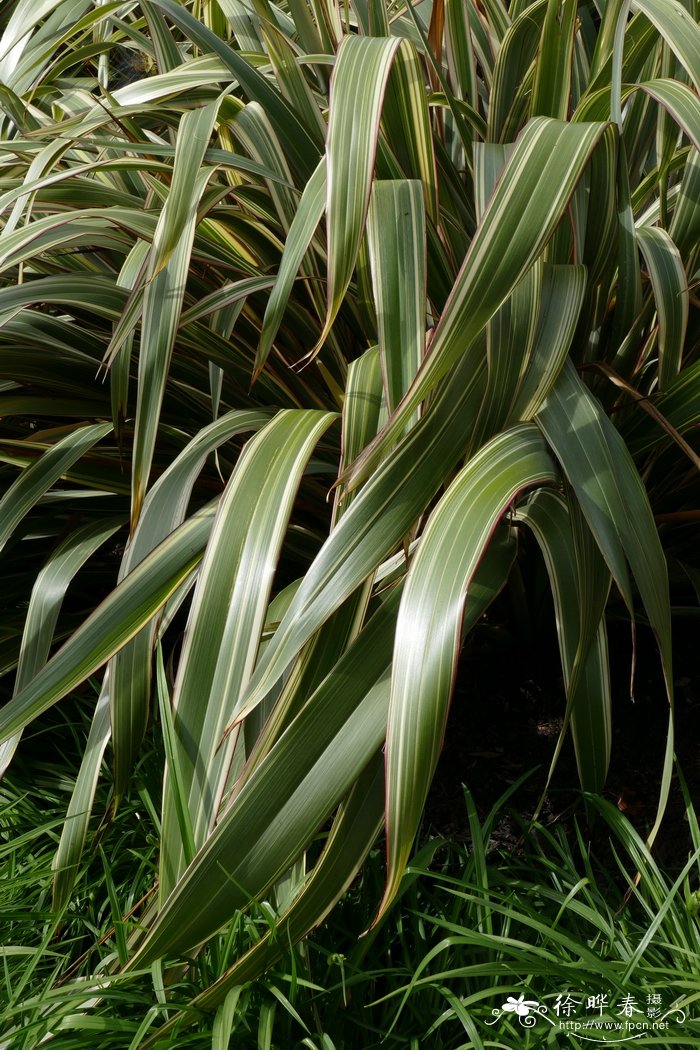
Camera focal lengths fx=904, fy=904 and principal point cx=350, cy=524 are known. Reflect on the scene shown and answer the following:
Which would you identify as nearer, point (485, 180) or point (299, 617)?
point (299, 617)

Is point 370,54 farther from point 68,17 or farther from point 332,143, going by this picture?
point 68,17

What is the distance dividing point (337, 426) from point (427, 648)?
555mm

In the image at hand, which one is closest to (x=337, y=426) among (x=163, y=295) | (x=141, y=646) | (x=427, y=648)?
(x=163, y=295)

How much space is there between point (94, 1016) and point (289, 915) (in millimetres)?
195

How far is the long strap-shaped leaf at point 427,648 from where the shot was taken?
2.29ft

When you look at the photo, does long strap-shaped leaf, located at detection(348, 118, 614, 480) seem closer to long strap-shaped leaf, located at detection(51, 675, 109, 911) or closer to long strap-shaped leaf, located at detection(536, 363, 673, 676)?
long strap-shaped leaf, located at detection(536, 363, 673, 676)

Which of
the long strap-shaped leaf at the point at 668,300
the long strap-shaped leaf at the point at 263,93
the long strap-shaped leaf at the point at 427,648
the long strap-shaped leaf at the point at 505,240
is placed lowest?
the long strap-shaped leaf at the point at 427,648

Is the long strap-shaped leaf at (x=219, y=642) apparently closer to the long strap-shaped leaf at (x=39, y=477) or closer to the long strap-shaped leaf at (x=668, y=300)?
the long strap-shaped leaf at (x=39, y=477)

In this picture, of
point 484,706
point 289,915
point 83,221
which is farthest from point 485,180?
point 289,915

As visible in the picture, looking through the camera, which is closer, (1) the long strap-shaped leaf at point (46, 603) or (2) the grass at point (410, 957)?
(2) the grass at point (410, 957)

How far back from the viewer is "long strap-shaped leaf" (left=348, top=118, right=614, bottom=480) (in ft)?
2.45

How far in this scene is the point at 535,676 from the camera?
1247mm

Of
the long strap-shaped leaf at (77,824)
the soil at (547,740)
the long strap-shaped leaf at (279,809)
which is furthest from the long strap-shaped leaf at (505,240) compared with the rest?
the soil at (547,740)

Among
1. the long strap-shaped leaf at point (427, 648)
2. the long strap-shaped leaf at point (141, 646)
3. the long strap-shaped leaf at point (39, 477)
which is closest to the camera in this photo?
the long strap-shaped leaf at point (427, 648)
